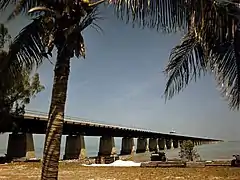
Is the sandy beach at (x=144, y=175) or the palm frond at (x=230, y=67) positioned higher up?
the palm frond at (x=230, y=67)

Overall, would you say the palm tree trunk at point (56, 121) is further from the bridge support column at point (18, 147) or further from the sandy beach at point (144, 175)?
the bridge support column at point (18, 147)

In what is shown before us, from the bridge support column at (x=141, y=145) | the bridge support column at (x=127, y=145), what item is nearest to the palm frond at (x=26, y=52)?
the bridge support column at (x=127, y=145)

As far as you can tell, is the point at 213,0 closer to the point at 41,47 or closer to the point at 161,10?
the point at 161,10

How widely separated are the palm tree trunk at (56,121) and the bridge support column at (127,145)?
68.9 m

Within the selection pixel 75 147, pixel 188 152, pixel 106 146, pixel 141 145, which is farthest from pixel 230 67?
pixel 141 145

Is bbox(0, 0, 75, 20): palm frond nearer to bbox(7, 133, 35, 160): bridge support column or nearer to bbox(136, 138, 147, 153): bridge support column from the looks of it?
bbox(7, 133, 35, 160): bridge support column

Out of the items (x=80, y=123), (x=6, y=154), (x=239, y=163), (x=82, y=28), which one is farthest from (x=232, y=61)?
(x=80, y=123)

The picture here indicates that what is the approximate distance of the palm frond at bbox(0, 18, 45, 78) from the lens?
7.02 metres

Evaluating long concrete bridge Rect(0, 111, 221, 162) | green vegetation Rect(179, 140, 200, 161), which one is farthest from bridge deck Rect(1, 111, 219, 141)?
green vegetation Rect(179, 140, 200, 161)

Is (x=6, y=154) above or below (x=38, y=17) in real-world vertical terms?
below

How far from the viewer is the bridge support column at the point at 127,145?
250 ft

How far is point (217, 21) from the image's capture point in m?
6.30

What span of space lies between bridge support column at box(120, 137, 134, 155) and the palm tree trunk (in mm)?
68900

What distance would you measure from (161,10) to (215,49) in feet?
8.01
